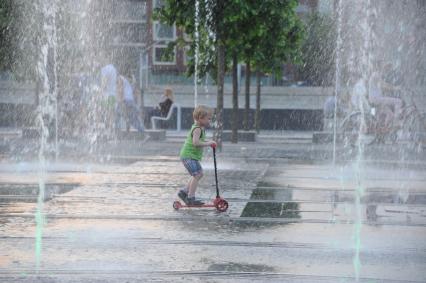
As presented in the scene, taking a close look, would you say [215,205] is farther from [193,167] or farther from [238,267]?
[238,267]

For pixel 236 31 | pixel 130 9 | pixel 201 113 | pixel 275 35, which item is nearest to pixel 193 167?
pixel 201 113

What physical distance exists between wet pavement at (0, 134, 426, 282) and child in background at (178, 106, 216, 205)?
0.18 m

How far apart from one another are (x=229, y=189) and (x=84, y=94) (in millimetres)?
14243

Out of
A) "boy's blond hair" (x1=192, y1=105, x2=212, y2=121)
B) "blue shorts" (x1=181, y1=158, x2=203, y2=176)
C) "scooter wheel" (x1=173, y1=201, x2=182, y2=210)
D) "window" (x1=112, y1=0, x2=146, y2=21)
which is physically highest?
"window" (x1=112, y1=0, x2=146, y2=21)

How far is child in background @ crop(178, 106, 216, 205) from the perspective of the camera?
11.3 m

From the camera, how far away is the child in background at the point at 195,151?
11328mm

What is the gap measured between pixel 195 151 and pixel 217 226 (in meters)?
1.57

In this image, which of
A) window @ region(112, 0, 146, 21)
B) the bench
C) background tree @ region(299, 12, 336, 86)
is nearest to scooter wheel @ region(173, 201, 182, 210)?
the bench

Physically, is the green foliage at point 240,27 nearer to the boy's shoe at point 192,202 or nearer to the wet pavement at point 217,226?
the wet pavement at point 217,226

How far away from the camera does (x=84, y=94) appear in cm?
2709

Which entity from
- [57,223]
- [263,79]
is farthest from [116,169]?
[263,79]

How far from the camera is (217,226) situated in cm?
1008

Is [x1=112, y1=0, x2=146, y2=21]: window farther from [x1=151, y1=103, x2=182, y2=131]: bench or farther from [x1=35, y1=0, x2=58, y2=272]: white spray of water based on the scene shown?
[x1=151, y1=103, x2=182, y2=131]: bench

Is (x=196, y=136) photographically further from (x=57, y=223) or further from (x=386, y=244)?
(x=386, y=244)
